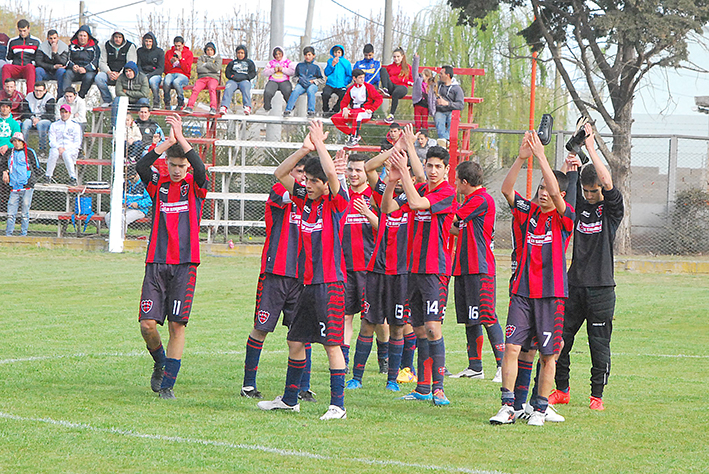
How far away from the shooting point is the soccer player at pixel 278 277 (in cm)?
700

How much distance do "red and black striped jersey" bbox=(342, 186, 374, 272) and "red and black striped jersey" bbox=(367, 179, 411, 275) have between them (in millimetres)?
400

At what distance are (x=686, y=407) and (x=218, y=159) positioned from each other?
60.5 ft

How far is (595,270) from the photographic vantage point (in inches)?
275

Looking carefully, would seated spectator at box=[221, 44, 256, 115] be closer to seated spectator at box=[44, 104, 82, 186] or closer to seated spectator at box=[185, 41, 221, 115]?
seated spectator at box=[185, 41, 221, 115]

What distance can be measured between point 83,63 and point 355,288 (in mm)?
14708

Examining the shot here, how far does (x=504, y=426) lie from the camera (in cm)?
629

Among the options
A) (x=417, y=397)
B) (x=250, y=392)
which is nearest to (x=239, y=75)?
(x=250, y=392)

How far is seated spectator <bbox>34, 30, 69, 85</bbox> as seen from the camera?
2058cm

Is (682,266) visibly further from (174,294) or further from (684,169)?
(174,294)

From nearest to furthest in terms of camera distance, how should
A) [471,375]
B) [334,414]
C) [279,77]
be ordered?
[334,414] → [471,375] → [279,77]

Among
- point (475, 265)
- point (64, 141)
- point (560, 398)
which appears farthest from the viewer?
point (64, 141)

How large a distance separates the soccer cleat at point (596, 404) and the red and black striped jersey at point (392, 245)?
1.80 m

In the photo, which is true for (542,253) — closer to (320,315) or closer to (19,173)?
(320,315)

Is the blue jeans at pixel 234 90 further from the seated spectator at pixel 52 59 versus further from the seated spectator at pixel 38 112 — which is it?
the seated spectator at pixel 38 112
